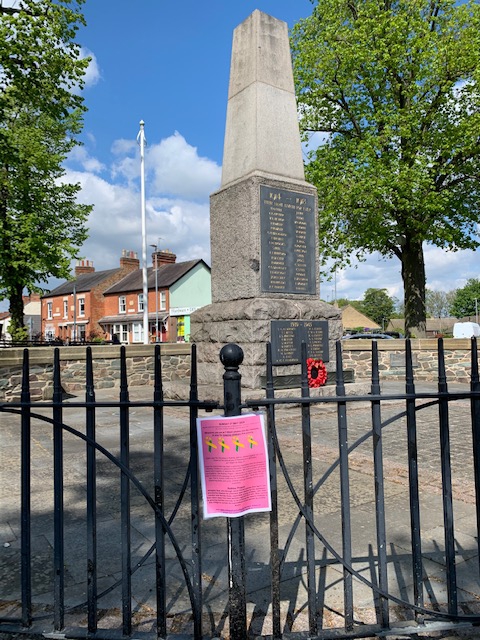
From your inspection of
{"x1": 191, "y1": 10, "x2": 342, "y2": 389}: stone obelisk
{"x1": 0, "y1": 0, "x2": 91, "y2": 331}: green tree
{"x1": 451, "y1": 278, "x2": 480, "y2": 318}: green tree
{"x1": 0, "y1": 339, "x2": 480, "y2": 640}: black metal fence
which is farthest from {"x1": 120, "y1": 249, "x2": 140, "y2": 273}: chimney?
{"x1": 451, "y1": 278, "x2": 480, "y2": 318}: green tree

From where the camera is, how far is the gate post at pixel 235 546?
209 cm

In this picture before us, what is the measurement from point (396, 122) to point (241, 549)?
61.3ft

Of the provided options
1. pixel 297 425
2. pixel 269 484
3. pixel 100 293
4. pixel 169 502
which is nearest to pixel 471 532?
pixel 269 484

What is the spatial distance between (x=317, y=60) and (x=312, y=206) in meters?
13.4

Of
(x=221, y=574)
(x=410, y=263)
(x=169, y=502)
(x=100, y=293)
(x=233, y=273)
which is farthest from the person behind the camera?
(x=100, y=293)

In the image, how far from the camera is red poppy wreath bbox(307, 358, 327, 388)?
25.8 ft

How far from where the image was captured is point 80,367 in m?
11.8

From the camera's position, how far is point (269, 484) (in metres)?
2.14

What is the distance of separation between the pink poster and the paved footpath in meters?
0.32

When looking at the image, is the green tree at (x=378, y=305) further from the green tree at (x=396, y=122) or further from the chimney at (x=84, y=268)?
the green tree at (x=396, y=122)

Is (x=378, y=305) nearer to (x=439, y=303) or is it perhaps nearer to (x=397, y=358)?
(x=439, y=303)

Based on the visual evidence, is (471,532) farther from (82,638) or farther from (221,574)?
(82,638)

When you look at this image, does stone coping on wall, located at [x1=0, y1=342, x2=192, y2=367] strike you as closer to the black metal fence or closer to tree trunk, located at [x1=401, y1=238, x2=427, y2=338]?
the black metal fence

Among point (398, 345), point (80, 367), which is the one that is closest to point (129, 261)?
point (80, 367)
